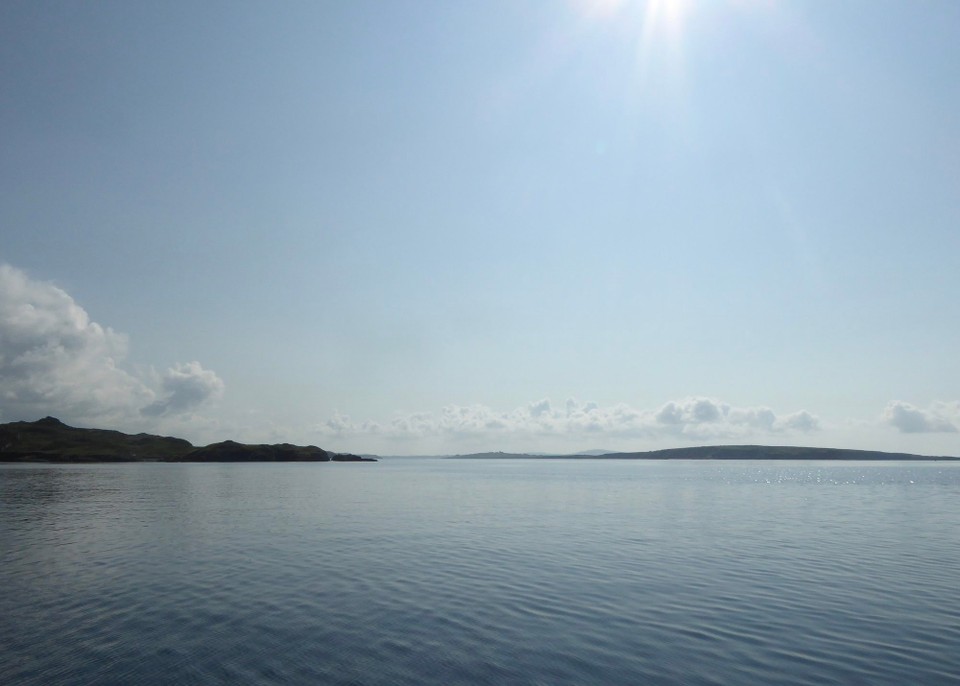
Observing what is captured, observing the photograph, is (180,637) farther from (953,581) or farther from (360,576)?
(953,581)

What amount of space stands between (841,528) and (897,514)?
1942 cm

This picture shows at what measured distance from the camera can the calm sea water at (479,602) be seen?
64.4 ft

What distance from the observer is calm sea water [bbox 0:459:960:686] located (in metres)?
19.6

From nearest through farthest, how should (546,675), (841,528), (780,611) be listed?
1. (546,675)
2. (780,611)
3. (841,528)

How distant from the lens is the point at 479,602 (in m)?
28.0

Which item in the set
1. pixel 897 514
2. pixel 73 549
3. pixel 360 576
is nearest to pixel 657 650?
pixel 360 576

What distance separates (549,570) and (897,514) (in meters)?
56.4

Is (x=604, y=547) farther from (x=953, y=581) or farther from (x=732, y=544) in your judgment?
(x=953, y=581)

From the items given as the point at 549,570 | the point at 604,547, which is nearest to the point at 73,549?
the point at 549,570

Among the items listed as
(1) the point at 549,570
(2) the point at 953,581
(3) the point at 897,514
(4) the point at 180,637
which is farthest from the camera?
(3) the point at 897,514

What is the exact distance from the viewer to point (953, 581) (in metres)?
32.6

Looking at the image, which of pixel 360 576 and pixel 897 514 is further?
pixel 897 514

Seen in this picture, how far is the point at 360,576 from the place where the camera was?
111 ft

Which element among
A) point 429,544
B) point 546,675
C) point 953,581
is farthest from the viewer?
point 429,544
